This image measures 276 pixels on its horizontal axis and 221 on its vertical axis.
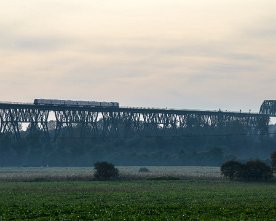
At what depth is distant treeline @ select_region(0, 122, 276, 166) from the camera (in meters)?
149

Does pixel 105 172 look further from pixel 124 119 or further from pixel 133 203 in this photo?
pixel 124 119

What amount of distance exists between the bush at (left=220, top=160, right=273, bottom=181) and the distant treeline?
211 ft

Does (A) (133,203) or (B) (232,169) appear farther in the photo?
(B) (232,169)

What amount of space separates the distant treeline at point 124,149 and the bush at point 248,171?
Result: 64.2 meters

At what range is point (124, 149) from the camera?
16212 cm

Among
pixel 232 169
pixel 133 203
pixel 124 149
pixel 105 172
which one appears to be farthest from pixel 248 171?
pixel 124 149

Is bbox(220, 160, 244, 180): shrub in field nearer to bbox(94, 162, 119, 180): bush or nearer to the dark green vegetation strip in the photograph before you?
bbox(94, 162, 119, 180): bush

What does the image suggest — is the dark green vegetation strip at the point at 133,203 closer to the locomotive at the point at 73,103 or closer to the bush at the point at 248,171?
the bush at the point at 248,171

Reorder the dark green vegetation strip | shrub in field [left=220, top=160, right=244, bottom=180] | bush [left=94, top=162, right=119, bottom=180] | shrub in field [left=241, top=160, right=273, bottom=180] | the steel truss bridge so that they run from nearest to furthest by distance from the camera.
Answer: the dark green vegetation strip < shrub in field [left=241, top=160, right=273, bottom=180] < shrub in field [left=220, top=160, right=244, bottom=180] < bush [left=94, top=162, right=119, bottom=180] < the steel truss bridge

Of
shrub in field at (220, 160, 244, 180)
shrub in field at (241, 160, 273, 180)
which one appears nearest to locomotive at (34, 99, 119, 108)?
shrub in field at (220, 160, 244, 180)

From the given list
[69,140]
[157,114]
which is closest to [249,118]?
[157,114]

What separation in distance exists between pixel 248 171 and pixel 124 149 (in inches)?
3451

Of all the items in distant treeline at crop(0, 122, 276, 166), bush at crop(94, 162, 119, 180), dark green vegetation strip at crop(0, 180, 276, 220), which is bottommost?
dark green vegetation strip at crop(0, 180, 276, 220)

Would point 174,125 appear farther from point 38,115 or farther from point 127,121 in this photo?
point 38,115
